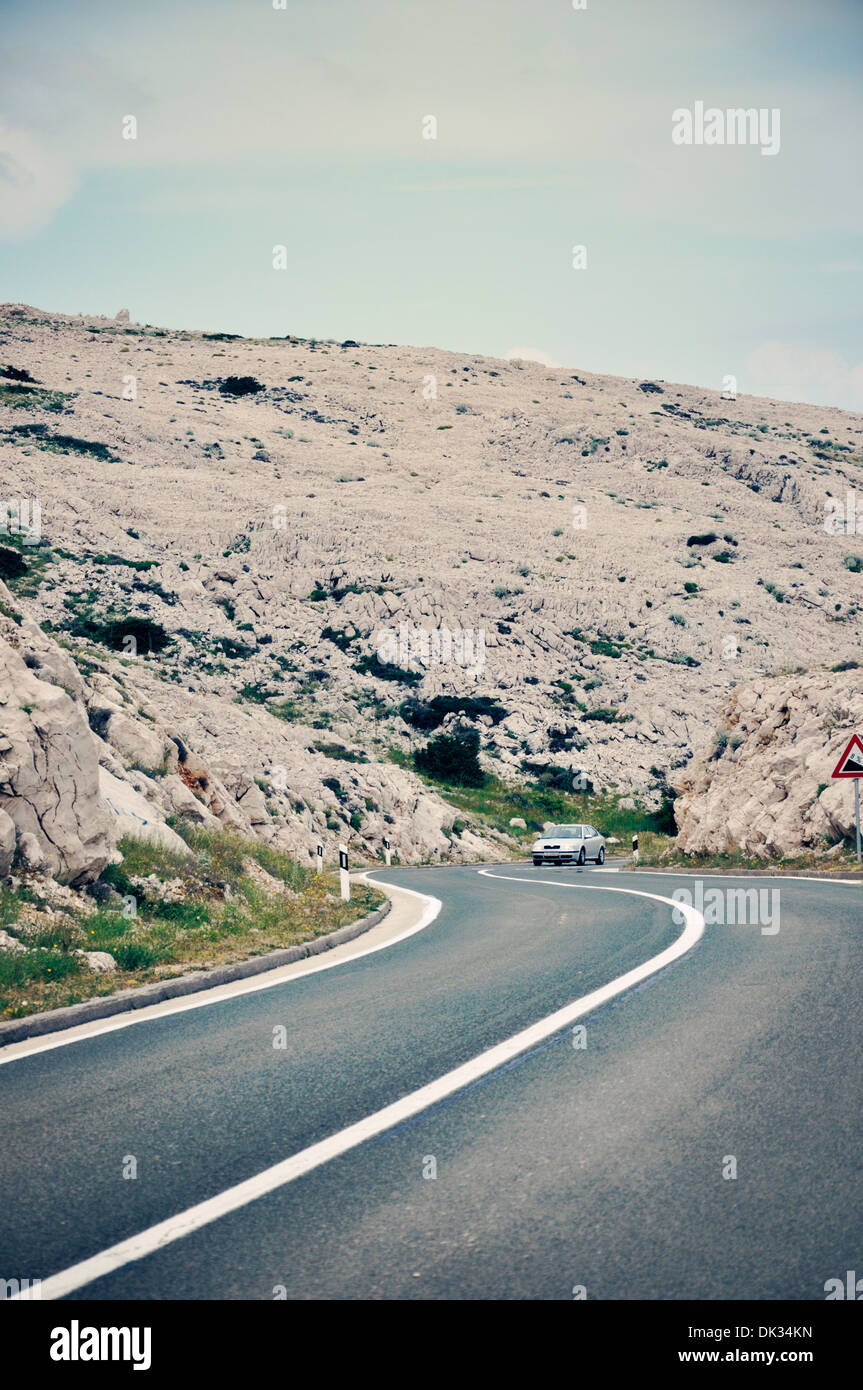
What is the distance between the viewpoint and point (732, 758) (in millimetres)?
32531

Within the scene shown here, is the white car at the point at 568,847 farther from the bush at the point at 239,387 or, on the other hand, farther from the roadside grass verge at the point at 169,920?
the bush at the point at 239,387

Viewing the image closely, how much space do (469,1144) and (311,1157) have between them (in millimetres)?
784

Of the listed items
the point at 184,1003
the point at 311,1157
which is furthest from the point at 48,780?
the point at 311,1157

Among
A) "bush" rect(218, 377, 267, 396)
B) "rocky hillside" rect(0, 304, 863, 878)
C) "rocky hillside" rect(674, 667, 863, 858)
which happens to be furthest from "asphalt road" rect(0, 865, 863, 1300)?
"bush" rect(218, 377, 267, 396)

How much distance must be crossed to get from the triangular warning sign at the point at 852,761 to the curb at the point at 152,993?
38.7 feet

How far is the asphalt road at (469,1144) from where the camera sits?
401cm

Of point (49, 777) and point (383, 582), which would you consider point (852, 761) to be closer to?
point (49, 777)

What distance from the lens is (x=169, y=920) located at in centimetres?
1357

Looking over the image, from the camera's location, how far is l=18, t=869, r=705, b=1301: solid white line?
409cm

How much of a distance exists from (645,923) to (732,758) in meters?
19.4

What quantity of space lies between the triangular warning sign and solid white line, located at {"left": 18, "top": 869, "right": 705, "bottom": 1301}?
1331 cm

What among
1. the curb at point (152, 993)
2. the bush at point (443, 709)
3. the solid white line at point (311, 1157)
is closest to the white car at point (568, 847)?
the curb at point (152, 993)
